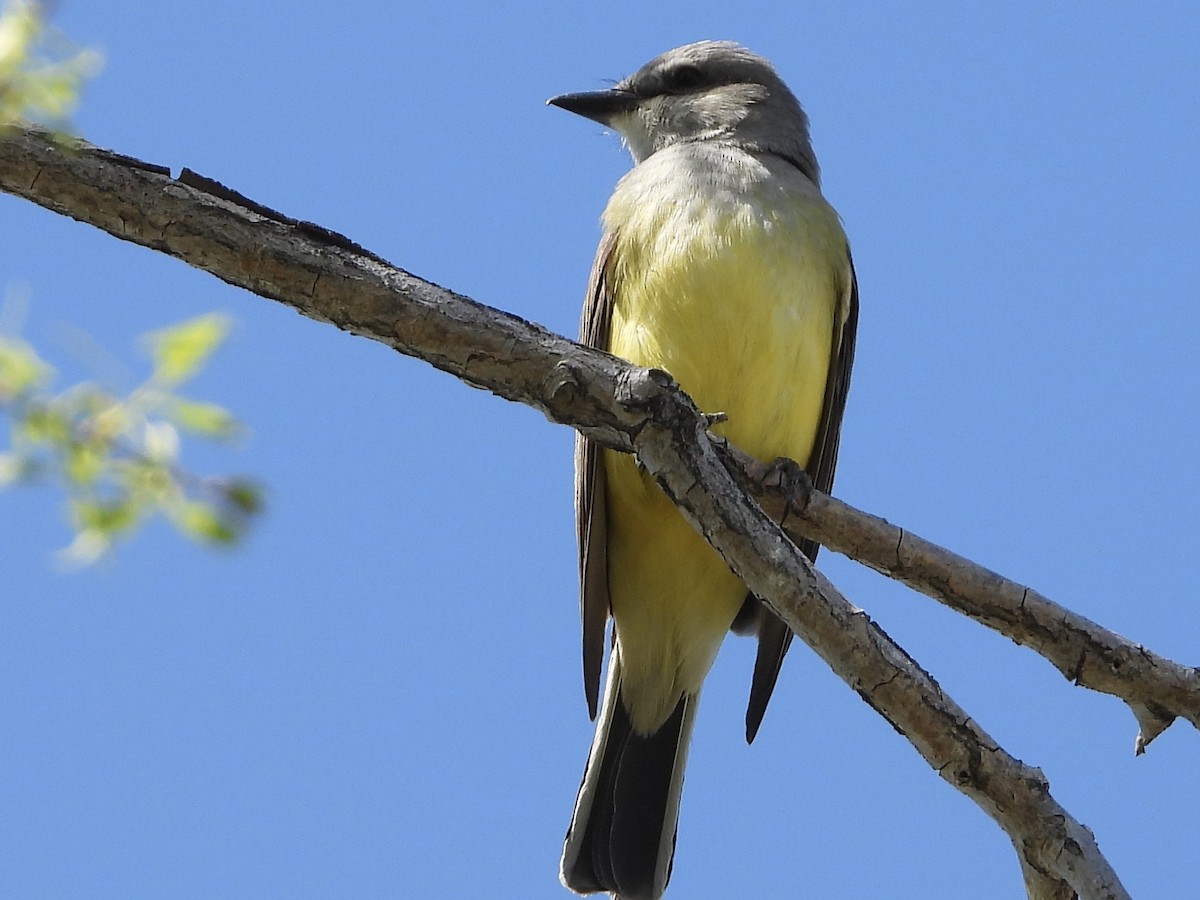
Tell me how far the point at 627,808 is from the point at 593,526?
1182mm

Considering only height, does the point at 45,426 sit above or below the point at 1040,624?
below

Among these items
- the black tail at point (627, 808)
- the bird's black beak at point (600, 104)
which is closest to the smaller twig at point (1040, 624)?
the black tail at point (627, 808)

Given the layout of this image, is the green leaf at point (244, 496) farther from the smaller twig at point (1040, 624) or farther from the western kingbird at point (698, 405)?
the western kingbird at point (698, 405)

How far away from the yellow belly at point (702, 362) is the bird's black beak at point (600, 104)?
5.20ft

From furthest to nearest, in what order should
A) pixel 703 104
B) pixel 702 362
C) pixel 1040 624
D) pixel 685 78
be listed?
1. pixel 685 78
2. pixel 703 104
3. pixel 702 362
4. pixel 1040 624

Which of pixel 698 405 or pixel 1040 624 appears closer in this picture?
pixel 1040 624

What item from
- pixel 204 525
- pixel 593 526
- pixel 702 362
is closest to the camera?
pixel 204 525

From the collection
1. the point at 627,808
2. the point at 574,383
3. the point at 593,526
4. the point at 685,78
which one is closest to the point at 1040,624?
the point at 574,383

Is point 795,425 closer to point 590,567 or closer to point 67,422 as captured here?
point 590,567

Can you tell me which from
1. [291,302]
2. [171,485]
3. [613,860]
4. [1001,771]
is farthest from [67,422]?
[613,860]

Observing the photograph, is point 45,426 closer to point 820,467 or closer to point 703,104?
point 820,467

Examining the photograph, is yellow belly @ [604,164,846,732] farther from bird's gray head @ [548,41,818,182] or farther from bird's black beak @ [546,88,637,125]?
bird's black beak @ [546,88,637,125]

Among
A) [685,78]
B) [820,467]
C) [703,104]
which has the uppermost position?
[685,78]

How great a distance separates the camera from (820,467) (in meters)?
6.38
